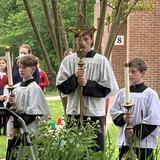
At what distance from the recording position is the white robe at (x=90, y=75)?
5.94m

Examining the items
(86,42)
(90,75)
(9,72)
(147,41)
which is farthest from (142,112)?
(147,41)

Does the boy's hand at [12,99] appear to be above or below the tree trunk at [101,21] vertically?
below

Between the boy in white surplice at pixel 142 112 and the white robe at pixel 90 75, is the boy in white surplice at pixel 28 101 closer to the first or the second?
the white robe at pixel 90 75

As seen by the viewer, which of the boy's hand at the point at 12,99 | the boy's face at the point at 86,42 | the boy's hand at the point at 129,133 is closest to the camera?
the boy's hand at the point at 129,133

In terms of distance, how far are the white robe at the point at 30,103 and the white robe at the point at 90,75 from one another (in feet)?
0.99

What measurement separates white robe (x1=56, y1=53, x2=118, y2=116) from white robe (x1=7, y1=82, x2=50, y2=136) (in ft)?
0.99

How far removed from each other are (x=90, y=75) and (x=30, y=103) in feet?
2.35

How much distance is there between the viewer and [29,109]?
6.07 meters

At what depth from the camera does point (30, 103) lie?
612 centimetres

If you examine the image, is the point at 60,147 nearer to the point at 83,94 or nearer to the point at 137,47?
the point at 83,94

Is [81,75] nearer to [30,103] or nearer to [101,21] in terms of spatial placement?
[101,21]

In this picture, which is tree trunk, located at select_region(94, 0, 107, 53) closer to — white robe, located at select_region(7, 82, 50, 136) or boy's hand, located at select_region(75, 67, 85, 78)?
boy's hand, located at select_region(75, 67, 85, 78)

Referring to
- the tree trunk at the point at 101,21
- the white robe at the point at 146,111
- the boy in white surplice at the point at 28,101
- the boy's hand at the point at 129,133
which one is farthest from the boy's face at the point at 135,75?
the boy in white surplice at the point at 28,101

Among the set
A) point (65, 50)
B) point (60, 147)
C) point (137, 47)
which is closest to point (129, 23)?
point (137, 47)
